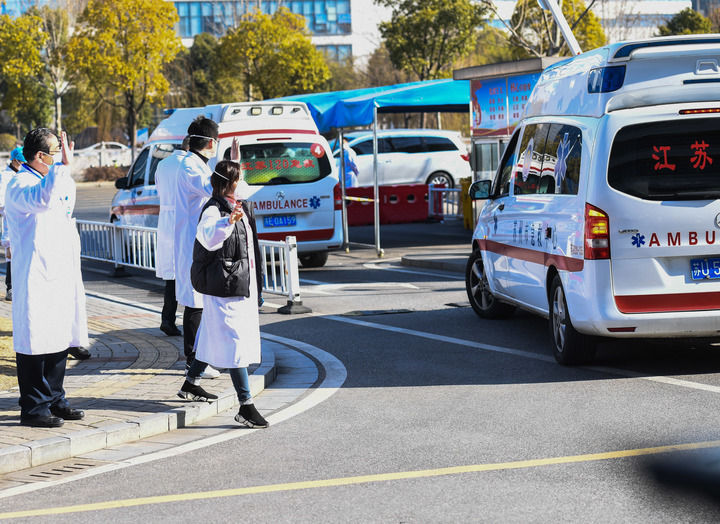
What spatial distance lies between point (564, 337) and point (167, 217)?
11.8 ft

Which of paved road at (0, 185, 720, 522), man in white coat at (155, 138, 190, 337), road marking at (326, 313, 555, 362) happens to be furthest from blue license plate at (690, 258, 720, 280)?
man in white coat at (155, 138, 190, 337)

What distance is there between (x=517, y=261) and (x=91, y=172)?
49.0 metres

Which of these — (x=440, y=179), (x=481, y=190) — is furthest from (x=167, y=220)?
(x=440, y=179)

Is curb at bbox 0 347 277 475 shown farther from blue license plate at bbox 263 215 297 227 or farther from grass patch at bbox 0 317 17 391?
blue license plate at bbox 263 215 297 227

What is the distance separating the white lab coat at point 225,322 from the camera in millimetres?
7051

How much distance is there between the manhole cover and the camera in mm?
6031

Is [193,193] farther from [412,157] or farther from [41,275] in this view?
[412,157]

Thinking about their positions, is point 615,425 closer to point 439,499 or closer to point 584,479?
point 584,479

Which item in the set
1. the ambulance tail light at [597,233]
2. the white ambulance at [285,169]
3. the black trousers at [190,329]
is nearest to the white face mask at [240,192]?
the black trousers at [190,329]

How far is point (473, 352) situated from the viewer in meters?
9.66

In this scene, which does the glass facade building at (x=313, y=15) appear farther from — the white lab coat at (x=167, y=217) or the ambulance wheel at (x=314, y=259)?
the white lab coat at (x=167, y=217)

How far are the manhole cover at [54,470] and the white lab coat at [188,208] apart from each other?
2.31m

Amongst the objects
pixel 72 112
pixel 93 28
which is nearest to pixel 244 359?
pixel 93 28

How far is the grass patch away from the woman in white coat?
1.93 meters
